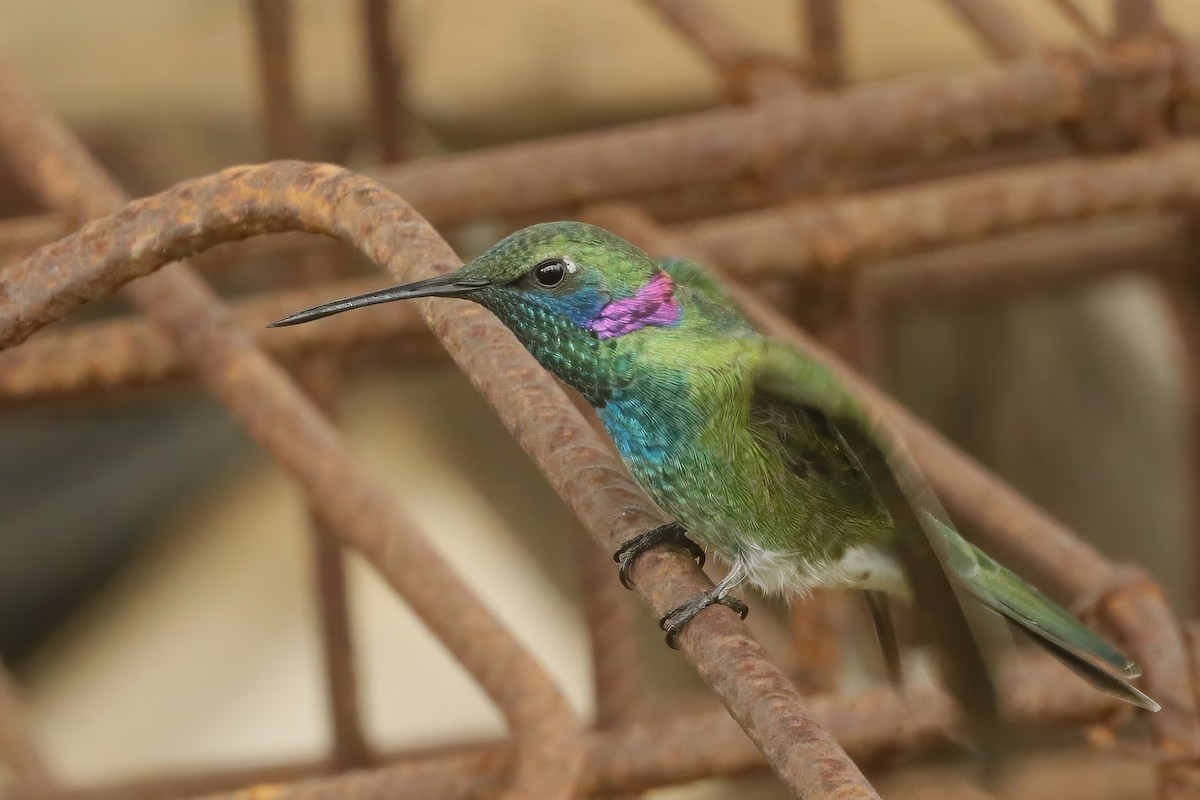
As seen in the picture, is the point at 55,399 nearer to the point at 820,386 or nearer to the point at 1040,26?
the point at 820,386

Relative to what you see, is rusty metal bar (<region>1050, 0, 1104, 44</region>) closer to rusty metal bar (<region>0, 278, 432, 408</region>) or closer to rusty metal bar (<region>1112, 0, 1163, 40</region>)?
rusty metal bar (<region>1112, 0, 1163, 40</region>)

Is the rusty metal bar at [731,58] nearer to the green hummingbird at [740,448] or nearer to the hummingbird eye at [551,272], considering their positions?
the green hummingbird at [740,448]

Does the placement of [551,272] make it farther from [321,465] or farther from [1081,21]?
[1081,21]

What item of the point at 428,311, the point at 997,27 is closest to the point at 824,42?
the point at 997,27

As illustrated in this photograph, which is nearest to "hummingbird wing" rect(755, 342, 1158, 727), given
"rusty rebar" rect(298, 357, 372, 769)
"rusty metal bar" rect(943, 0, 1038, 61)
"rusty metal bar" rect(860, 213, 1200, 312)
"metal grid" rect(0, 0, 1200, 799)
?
"metal grid" rect(0, 0, 1200, 799)

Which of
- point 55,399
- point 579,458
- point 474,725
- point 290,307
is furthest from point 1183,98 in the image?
point 474,725
